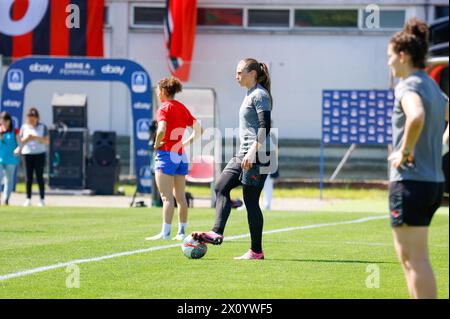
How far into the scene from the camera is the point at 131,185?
31781 mm

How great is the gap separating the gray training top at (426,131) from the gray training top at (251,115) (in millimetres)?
3957

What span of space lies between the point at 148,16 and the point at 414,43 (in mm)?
26472

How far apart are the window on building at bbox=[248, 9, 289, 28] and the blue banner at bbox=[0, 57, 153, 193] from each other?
7.80 meters

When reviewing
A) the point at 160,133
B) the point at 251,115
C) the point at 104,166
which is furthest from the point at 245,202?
the point at 104,166

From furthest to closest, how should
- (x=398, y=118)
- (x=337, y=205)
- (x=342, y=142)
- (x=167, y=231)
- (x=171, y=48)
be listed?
(x=171, y=48), (x=342, y=142), (x=337, y=205), (x=167, y=231), (x=398, y=118)

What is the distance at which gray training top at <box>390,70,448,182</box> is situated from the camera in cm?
710

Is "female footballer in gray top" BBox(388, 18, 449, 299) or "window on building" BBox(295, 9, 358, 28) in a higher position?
"window on building" BBox(295, 9, 358, 28)

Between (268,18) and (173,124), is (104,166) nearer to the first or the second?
(268,18)

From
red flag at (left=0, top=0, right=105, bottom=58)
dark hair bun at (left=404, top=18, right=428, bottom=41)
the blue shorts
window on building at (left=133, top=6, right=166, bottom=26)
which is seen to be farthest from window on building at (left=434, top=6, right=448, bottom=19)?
dark hair bun at (left=404, top=18, right=428, bottom=41)

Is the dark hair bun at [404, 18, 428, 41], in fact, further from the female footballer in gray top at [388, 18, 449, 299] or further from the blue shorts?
the blue shorts

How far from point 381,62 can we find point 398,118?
82.3ft

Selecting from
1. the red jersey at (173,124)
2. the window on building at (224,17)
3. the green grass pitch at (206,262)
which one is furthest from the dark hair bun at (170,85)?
the window on building at (224,17)
